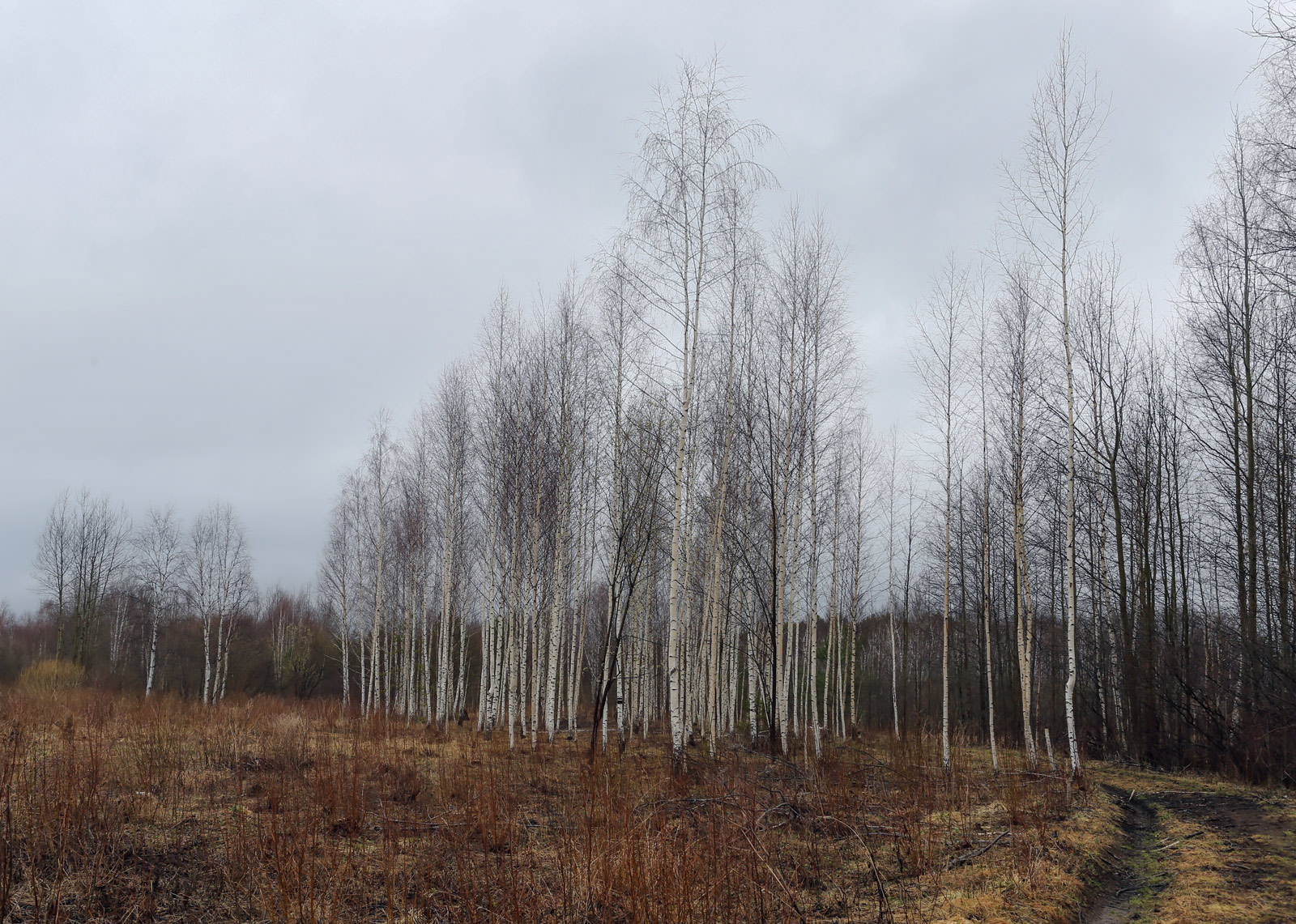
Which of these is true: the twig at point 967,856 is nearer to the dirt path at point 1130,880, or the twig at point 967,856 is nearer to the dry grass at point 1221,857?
the dirt path at point 1130,880

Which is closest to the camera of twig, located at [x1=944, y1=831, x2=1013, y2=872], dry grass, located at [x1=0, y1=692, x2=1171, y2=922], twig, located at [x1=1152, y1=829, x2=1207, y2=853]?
dry grass, located at [x1=0, y1=692, x2=1171, y2=922]

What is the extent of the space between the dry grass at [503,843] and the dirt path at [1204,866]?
301mm

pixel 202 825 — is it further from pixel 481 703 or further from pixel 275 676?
pixel 275 676

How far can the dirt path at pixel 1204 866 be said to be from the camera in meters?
5.38

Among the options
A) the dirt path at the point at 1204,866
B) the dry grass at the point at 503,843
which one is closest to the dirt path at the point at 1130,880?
the dirt path at the point at 1204,866

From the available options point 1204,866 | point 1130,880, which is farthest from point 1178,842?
point 1130,880

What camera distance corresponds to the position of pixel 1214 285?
15.2 m

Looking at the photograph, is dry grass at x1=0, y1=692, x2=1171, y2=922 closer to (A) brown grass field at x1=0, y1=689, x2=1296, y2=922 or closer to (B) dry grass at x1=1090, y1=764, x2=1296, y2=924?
(A) brown grass field at x1=0, y1=689, x2=1296, y2=922

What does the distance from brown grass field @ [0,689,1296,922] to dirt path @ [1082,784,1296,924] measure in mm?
36

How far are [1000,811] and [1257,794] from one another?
18.8ft

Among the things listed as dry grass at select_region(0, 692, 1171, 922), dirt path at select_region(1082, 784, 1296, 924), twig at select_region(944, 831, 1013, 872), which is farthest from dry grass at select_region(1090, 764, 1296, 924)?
twig at select_region(944, 831, 1013, 872)

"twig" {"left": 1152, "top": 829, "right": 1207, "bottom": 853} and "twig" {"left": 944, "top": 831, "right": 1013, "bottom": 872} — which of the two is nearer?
"twig" {"left": 944, "top": 831, "right": 1013, "bottom": 872}

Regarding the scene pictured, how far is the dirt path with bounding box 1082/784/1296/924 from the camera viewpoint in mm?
5383

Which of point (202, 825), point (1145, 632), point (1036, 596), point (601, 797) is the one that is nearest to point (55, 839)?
point (202, 825)
